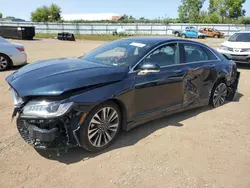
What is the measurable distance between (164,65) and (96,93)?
1.43 meters

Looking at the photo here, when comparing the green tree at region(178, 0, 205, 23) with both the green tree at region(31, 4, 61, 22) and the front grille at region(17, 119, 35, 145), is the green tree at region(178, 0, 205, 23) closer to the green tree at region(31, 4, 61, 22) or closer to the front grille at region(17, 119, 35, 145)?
the green tree at region(31, 4, 61, 22)

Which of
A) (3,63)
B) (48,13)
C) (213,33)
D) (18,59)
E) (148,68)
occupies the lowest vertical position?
(3,63)

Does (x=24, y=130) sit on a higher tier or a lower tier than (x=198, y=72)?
lower

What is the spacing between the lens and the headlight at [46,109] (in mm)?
2633

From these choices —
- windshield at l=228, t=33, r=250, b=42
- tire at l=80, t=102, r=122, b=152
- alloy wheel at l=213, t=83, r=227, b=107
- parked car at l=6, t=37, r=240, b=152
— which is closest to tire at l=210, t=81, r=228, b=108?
alloy wheel at l=213, t=83, r=227, b=107

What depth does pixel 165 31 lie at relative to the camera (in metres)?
42.5

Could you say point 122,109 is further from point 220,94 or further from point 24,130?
point 220,94

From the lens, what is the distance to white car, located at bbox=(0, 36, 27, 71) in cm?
821

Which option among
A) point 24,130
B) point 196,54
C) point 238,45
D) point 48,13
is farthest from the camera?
point 48,13

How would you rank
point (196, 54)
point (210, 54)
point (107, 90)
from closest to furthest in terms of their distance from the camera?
point (107, 90) → point (196, 54) → point (210, 54)

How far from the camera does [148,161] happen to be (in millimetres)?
3059

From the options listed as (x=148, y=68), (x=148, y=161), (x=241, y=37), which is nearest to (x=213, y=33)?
(x=241, y=37)

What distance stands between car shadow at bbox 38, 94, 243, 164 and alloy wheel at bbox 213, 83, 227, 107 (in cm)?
21

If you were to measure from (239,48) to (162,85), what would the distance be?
25.2ft
